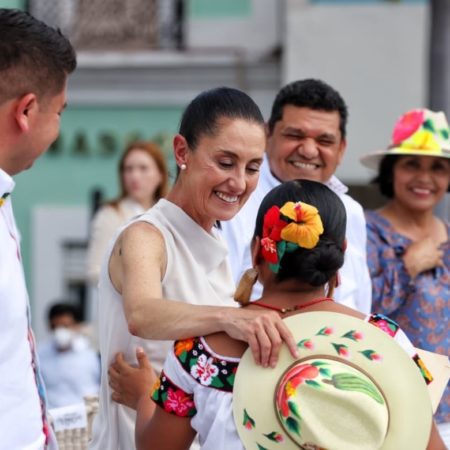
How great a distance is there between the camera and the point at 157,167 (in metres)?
7.07

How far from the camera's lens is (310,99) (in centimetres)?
446

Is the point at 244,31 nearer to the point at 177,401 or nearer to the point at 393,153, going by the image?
the point at 393,153

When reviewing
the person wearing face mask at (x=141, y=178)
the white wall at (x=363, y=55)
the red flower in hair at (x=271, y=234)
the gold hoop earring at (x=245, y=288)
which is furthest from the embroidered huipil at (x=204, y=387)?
the white wall at (x=363, y=55)

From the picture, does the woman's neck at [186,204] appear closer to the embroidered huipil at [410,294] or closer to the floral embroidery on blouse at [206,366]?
the floral embroidery on blouse at [206,366]

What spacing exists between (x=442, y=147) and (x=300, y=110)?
87 centimetres

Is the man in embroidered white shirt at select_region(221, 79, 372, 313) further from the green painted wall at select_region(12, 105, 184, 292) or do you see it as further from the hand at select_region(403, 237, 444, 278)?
the green painted wall at select_region(12, 105, 184, 292)

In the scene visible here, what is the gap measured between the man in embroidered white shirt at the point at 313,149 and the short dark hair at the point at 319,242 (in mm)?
1363

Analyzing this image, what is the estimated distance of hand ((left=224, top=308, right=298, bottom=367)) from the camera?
2.75 m

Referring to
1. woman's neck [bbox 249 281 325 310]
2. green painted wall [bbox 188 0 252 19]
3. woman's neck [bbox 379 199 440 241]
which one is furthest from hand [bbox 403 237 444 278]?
green painted wall [bbox 188 0 252 19]

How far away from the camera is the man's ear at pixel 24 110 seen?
274 cm

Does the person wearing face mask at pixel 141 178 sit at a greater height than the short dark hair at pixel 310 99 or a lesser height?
lesser

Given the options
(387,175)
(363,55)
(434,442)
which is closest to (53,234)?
(363,55)

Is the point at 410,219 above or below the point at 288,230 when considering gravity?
below

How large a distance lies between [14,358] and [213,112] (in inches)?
39.3
